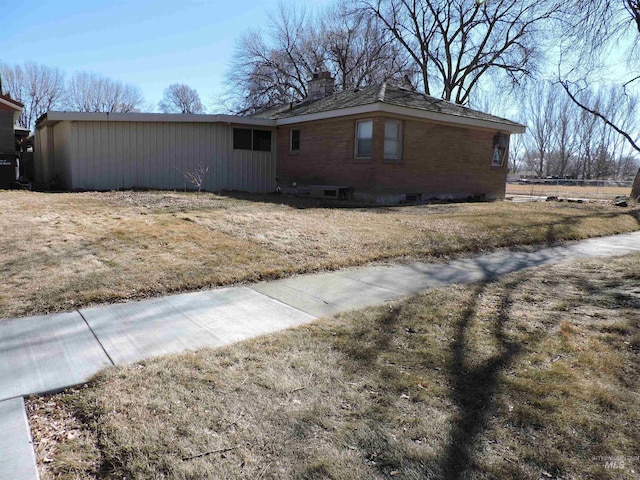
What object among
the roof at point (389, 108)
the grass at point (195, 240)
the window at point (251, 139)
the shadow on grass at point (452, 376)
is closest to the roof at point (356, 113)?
the roof at point (389, 108)

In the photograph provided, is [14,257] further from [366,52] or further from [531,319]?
[366,52]

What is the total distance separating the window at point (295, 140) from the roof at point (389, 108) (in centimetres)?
55

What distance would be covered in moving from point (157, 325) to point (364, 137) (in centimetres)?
1221

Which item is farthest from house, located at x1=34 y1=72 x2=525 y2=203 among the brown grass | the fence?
the fence

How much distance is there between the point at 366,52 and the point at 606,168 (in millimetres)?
61690

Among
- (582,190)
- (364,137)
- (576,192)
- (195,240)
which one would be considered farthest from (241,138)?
(582,190)

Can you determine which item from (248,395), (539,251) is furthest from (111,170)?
(248,395)

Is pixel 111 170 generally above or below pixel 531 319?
above

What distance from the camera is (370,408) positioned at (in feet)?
8.93

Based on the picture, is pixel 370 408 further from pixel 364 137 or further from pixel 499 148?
pixel 499 148

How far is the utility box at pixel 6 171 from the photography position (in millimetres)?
16234

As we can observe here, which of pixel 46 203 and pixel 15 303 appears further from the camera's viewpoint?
pixel 46 203

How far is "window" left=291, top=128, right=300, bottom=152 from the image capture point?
17.9 meters

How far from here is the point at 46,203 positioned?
1078cm
